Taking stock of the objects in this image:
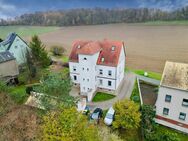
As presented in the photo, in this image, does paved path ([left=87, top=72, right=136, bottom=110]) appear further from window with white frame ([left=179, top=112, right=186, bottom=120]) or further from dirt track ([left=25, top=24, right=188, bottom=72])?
window with white frame ([left=179, top=112, right=186, bottom=120])

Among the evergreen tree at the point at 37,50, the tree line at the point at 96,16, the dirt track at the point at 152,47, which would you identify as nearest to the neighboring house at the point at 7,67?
the evergreen tree at the point at 37,50

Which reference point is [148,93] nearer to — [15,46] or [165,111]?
[165,111]

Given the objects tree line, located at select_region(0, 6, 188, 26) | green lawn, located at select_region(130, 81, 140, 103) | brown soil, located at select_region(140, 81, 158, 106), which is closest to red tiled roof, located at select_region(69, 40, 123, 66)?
green lawn, located at select_region(130, 81, 140, 103)

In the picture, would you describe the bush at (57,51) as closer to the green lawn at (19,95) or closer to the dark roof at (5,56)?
the dark roof at (5,56)

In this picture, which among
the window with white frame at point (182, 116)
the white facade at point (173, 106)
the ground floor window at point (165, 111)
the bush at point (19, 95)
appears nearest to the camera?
the white facade at point (173, 106)

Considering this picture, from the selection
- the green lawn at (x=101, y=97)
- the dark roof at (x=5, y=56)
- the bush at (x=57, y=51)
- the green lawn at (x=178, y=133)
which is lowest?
the green lawn at (x=178, y=133)
